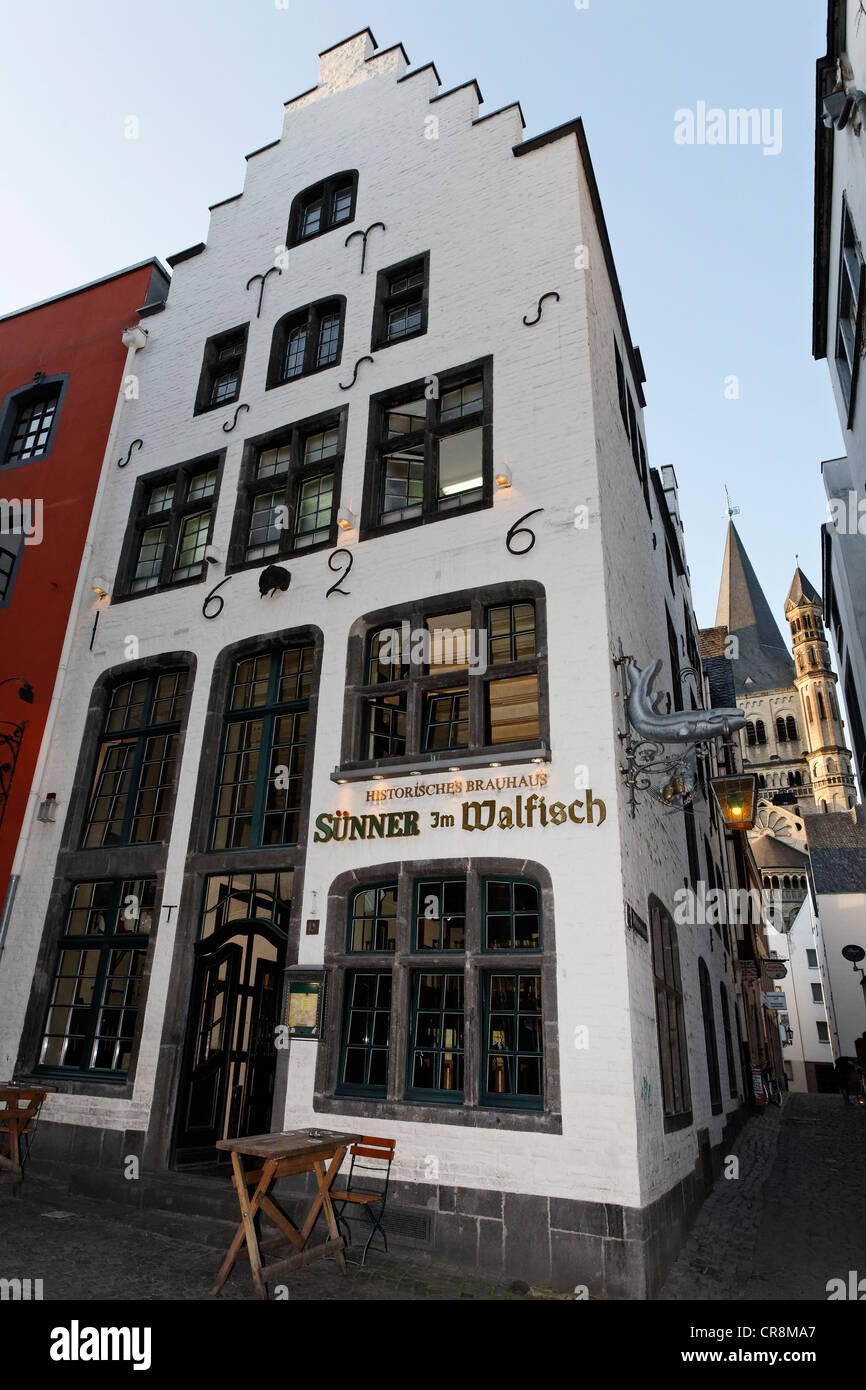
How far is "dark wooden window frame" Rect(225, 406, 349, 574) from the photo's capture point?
11508mm

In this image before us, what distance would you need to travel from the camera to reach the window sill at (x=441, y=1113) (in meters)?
7.03

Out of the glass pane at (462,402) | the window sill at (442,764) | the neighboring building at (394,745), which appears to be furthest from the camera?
the glass pane at (462,402)

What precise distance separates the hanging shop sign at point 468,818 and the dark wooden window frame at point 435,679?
56 centimetres

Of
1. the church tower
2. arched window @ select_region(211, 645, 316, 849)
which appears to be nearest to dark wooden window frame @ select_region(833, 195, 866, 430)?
arched window @ select_region(211, 645, 316, 849)

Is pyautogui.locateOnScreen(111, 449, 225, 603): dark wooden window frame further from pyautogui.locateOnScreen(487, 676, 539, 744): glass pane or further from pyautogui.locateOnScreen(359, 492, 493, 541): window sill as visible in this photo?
pyautogui.locateOnScreen(487, 676, 539, 744): glass pane

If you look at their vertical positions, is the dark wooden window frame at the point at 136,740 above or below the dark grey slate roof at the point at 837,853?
below

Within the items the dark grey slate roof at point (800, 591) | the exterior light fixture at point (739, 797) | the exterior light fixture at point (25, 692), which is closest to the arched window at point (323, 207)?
the exterior light fixture at point (25, 692)

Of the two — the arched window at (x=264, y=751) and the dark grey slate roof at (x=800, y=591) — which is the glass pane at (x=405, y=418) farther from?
the dark grey slate roof at (x=800, y=591)

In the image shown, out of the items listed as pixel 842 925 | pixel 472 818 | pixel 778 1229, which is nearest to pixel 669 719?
pixel 472 818

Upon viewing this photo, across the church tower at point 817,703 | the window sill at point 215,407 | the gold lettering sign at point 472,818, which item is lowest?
the gold lettering sign at point 472,818

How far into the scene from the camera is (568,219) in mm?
11031

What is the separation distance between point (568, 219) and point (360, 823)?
881cm

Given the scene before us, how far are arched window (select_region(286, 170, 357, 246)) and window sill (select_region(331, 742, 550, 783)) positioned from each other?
10.1 m
